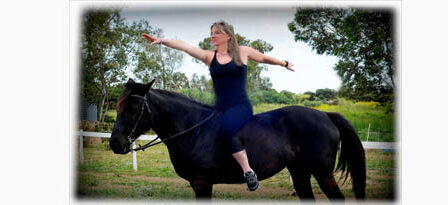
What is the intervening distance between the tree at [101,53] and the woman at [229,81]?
6.17 feet

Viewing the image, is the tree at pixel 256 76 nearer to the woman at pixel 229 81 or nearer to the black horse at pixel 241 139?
the black horse at pixel 241 139

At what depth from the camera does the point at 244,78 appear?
3.98 meters

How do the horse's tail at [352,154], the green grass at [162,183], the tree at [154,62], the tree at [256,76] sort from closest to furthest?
the horse's tail at [352,154] → the green grass at [162,183] → the tree at [256,76] → the tree at [154,62]

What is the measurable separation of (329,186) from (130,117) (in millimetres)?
2417

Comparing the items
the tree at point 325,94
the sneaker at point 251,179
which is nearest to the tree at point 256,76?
the tree at point 325,94

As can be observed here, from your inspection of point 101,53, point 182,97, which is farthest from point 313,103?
point 101,53

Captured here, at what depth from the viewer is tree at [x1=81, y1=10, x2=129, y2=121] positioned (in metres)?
5.52

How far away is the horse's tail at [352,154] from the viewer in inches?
165

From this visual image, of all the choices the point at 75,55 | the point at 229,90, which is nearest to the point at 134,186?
the point at 75,55

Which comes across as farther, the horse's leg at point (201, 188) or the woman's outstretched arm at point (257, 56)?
the woman's outstretched arm at point (257, 56)

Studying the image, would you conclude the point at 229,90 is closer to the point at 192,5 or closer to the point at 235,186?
the point at 192,5

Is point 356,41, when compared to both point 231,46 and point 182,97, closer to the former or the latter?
point 231,46

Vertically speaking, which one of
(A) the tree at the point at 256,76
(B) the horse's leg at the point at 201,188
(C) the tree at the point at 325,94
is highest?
(A) the tree at the point at 256,76

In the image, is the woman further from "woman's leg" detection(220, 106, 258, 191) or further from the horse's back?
the horse's back
